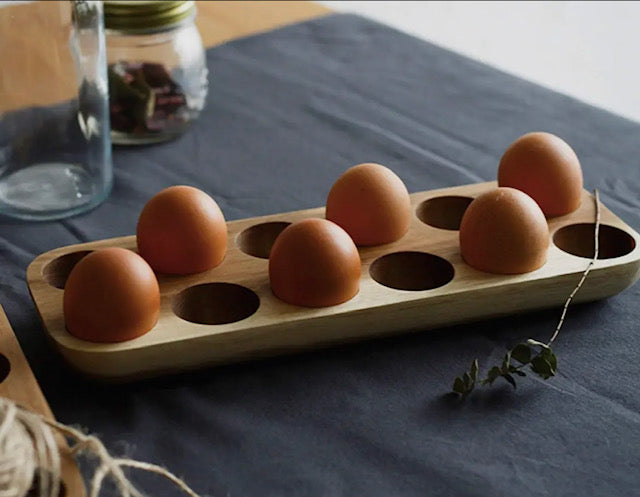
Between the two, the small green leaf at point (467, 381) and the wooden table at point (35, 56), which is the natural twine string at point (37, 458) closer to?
the small green leaf at point (467, 381)

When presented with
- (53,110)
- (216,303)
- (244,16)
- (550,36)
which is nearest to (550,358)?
(216,303)

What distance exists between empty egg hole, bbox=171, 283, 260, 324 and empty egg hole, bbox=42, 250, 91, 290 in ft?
0.29

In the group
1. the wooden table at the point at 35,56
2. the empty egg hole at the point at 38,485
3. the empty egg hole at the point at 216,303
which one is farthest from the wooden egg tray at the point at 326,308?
the wooden table at the point at 35,56

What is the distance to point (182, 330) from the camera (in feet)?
2.18

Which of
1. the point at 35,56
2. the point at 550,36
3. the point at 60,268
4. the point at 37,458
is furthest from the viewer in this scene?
the point at 550,36

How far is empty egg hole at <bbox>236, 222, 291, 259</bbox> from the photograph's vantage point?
0.80 meters

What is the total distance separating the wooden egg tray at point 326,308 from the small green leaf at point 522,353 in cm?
4

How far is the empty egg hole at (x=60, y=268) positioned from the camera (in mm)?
742

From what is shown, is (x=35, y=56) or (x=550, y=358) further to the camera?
(x=35, y=56)

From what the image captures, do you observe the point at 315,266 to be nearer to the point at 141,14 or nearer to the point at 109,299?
the point at 109,299

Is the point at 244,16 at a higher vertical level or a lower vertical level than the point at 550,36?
higher

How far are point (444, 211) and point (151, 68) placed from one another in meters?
0.35

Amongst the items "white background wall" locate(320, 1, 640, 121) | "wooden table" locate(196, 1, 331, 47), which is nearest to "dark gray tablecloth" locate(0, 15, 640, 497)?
"wooden table" locate(196, 1, 331, 47)

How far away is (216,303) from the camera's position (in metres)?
0.74
